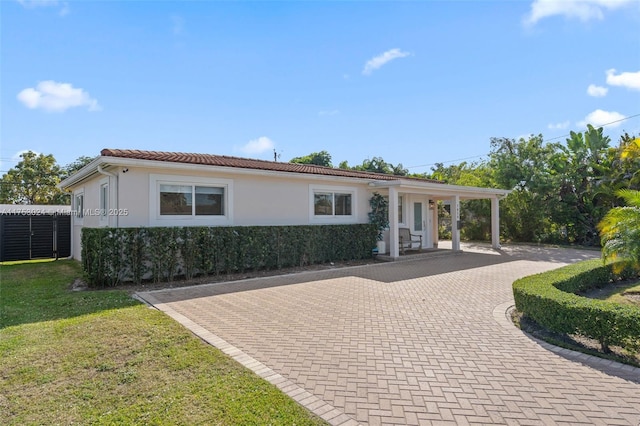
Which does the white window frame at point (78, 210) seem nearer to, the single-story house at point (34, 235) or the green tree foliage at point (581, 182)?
the single-story house at point (34, 235)

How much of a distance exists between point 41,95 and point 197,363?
65.6 feet

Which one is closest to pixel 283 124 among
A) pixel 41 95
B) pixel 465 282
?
pixel 41 95

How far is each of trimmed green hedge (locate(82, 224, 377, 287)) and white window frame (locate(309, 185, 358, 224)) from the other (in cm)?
77

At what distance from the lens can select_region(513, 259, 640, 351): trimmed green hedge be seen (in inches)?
168

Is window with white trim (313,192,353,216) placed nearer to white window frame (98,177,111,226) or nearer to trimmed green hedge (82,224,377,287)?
trimmed green hedge (82,224,377,287)

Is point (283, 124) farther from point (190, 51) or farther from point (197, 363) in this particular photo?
point (197, 363)

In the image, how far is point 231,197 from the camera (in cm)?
1080

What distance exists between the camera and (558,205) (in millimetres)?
19625

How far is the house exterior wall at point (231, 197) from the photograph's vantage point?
9148 mm

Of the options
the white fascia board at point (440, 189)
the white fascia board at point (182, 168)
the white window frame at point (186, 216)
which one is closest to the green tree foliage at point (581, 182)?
the white fascia board at point (440, 189)

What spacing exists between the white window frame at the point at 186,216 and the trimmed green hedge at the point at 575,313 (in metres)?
8.25

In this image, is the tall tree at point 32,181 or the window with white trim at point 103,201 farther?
the tall tree at point 32,181

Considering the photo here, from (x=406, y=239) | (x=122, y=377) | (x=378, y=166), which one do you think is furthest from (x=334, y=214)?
(x=378, y=166)

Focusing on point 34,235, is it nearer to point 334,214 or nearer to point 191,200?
point 191,200
